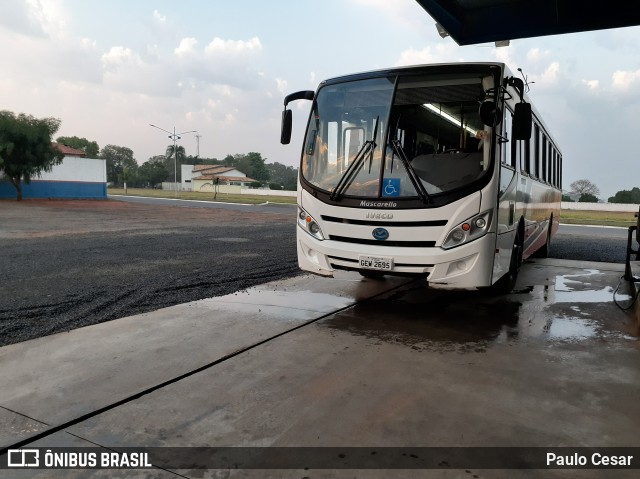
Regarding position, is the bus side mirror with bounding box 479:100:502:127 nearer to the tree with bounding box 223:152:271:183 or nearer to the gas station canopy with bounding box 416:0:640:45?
the gas station canopy with bounding box 416:0:640:45

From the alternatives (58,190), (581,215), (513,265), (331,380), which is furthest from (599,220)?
(58,190)

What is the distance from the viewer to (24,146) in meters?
37.2

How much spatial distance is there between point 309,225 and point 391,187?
128cm

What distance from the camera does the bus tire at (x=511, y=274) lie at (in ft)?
23.9

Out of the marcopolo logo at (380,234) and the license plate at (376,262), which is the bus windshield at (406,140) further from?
the license plate at (376,262)

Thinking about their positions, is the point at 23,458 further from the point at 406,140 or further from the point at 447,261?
the point at 406,140

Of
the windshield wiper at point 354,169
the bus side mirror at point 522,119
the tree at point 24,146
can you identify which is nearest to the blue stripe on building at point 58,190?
the tree at point 24,146

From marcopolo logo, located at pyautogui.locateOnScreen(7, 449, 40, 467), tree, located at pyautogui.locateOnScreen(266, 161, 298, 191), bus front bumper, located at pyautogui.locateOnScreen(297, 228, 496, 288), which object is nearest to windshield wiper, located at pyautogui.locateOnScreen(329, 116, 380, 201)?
bus front bumper, located at pyautogui.locateOnScreen(297, 228, 496, 288)

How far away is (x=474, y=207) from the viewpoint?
5547 millimetres

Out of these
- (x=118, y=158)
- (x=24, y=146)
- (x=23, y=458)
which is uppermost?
(x=118, y=158)

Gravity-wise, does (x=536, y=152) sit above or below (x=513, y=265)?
above

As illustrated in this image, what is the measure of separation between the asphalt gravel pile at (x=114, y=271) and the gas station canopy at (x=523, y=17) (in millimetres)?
6263

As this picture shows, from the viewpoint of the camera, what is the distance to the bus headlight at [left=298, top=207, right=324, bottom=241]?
250 inches

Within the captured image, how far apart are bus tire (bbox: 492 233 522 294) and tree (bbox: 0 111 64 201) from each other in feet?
129
